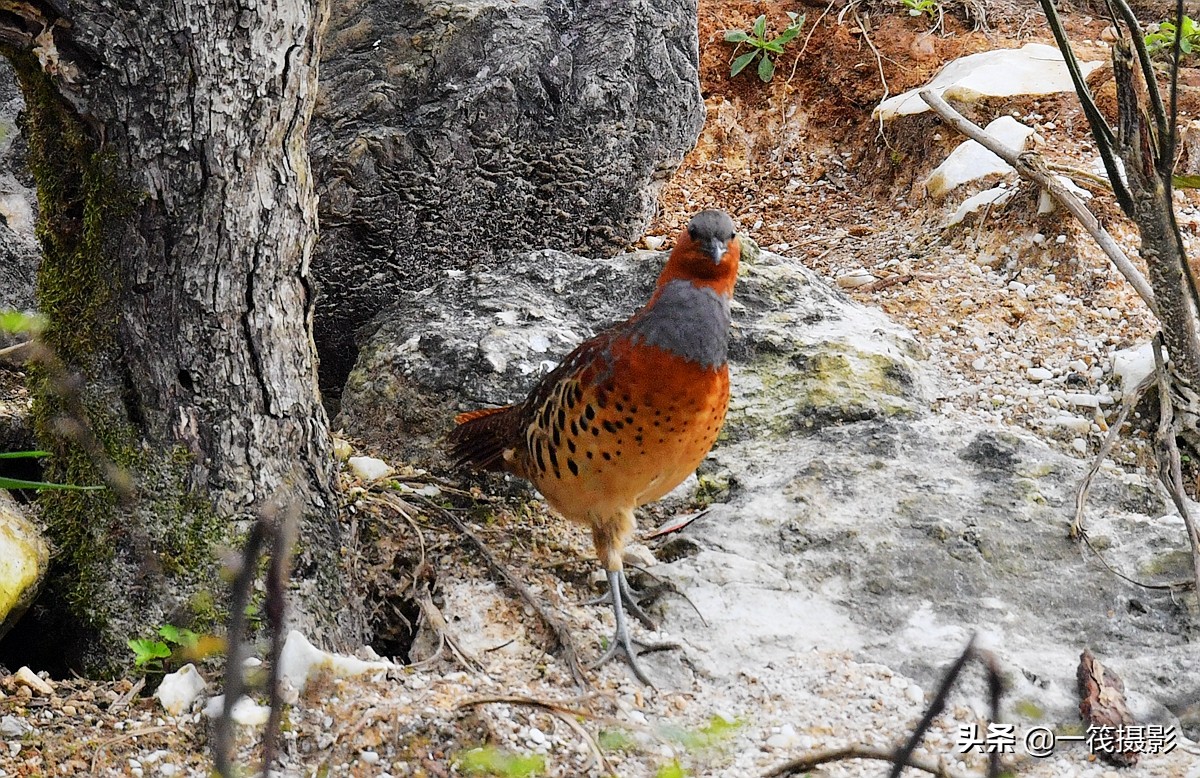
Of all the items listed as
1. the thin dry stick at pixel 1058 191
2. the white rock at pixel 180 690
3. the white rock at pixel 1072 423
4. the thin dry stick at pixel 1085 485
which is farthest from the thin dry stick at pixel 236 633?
the white rock at pixel 1072 423

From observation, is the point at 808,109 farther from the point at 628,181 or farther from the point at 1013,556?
the point at 1013,556

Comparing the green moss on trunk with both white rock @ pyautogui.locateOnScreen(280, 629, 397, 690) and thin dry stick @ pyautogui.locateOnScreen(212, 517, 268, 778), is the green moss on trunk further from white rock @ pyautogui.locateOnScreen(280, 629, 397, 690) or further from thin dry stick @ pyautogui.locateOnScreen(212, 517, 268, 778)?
thin dry stick @ pyautogui.locateOnScreen(212, 517, 268, 778)

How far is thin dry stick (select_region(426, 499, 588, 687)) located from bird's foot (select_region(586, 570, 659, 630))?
6.5 inches

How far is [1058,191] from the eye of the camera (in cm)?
372

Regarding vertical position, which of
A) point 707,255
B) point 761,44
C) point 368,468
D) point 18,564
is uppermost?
point 761,44

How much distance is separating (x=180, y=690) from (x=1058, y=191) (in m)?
3.03

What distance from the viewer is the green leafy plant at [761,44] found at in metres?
5.88

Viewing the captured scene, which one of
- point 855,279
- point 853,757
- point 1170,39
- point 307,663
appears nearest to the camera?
point 853,757

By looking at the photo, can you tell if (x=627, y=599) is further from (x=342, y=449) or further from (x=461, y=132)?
(x=461, y=132)

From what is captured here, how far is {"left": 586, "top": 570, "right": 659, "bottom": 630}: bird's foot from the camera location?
2.90 m

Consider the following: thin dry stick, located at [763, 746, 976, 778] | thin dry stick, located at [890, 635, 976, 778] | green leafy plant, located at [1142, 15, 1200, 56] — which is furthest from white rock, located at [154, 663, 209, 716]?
green leafy plant, located at [1142, 15, 1200, 56]

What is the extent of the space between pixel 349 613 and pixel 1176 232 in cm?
227

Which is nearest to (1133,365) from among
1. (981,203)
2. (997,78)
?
(981,203)

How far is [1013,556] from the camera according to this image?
3.02 meters
